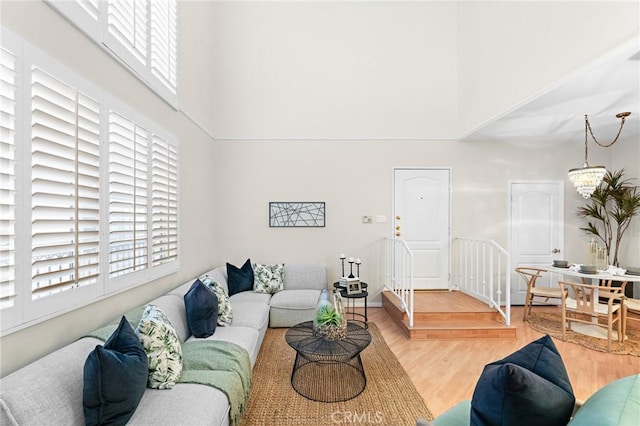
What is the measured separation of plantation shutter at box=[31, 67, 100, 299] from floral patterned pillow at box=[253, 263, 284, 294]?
2.43m

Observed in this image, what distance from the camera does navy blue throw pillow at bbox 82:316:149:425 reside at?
137 cm

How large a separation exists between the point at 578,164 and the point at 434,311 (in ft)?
11.7

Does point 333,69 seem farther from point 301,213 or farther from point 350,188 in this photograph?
point 301,213

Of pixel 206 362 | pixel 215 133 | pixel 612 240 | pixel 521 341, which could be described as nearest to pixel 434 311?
pixel 521 341

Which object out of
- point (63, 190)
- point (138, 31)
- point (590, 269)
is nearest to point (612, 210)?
point (590, 269)

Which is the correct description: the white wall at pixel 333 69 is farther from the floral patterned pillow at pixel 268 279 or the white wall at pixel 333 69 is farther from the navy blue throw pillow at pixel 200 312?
the navy blue throw pillow at pixel 200 312

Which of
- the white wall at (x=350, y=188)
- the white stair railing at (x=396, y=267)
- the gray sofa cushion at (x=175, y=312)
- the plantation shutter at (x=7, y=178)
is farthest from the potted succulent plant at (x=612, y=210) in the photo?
the plantation shutter at (x=7, y=178)

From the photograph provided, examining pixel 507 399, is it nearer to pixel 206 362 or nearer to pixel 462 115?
pixel 206 362

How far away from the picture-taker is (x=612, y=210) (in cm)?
489

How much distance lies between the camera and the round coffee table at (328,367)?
2.43 metres

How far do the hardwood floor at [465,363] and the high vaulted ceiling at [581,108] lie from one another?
8.74ft

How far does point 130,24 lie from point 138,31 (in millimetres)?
114

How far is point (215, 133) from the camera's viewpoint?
4906 mm

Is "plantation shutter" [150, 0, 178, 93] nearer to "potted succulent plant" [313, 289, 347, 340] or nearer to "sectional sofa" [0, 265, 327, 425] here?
"sectional sofa" [0, 265, 327, 425]
